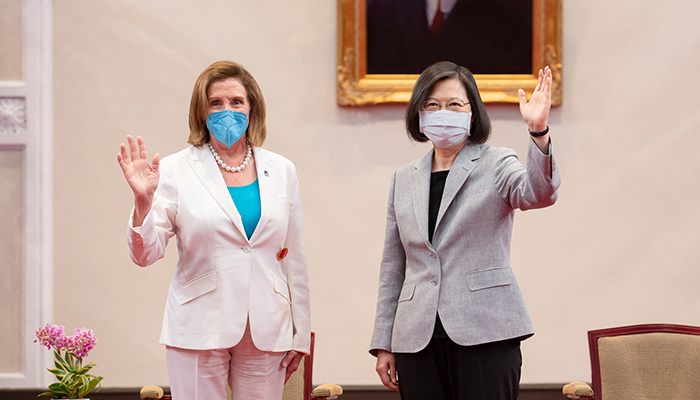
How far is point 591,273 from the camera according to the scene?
3.38 meters

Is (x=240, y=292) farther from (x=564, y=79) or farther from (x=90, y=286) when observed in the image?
(x=564, y=79)

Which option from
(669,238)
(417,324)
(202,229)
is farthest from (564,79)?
(202,229)

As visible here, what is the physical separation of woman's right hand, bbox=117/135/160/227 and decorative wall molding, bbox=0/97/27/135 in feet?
6.34

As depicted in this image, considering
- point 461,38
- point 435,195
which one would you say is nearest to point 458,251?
point 435,195

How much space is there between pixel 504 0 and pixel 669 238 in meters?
1.60

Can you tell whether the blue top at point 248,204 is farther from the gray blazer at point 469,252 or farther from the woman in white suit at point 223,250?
the gray blazer at point 469,252

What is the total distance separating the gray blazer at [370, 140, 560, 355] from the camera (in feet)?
5.63

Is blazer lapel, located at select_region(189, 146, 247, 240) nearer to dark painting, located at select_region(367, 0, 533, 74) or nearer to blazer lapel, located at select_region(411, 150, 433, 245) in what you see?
blazer lapel, located at select_region(411, 150, 433, 245)

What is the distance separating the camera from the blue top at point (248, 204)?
194cm

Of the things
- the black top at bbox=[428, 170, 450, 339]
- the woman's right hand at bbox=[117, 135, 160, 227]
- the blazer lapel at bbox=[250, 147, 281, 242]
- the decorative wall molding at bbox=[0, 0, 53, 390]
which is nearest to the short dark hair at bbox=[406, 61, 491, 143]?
the black top at bbox=[428, 170, 450, 339]

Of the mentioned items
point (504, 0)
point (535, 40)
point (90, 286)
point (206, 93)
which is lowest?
point (90, 286)

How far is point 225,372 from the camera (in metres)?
1.91

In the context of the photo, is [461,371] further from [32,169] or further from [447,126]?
[32,169]

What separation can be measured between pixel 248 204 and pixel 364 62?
165 cm
